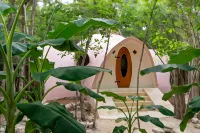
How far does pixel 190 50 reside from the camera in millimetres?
2016

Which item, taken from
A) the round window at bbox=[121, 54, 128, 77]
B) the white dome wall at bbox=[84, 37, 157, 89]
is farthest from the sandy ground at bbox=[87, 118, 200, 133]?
the round window at bbox=[121, 54, 128, 77]

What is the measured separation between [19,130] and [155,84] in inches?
252

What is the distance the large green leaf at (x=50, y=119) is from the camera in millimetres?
1246

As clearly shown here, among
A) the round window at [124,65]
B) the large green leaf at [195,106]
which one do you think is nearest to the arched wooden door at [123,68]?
the round window at [124,65]

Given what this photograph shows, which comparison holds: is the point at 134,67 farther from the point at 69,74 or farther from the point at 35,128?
the point at 69,74

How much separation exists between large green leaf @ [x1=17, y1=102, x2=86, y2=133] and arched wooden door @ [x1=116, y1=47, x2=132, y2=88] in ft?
25.7

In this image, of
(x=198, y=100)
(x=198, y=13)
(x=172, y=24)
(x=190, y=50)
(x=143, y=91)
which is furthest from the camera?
(x=143, y=91)

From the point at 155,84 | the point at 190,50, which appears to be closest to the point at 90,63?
the point at 155,84

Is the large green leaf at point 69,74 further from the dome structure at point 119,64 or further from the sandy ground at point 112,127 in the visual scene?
the dome structure at point 119,64

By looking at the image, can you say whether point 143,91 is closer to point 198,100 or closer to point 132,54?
point 132,54

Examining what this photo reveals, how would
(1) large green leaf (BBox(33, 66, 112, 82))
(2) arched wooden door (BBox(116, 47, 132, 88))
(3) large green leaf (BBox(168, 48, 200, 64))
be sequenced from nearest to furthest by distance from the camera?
(1) large green leaf (BBox(33, 66, 112, 82)), (3) large green leaf (BBox(168, 48, 200, 64)), (2) arched wooden door (BBox(116, 47, 132, 88))

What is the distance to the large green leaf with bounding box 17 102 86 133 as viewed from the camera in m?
1.25

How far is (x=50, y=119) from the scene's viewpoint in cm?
129

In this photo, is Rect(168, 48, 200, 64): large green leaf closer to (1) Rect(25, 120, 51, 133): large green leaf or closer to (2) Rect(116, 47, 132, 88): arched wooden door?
(1) Rect(25, 120, 51, 133): large green leaf
